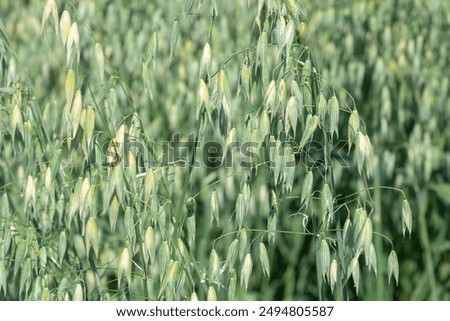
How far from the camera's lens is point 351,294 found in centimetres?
251

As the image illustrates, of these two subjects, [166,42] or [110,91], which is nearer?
[110,91]

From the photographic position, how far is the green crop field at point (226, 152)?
150 cm

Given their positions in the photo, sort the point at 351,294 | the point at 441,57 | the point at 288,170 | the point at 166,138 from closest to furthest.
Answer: the point at 288,170 → the point at 351,294 → the point at 166,138 → the point at 441,57

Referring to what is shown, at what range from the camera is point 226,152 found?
1515mm

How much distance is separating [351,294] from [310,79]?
1.13 metres

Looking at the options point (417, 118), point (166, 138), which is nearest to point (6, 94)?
point (166, 138)

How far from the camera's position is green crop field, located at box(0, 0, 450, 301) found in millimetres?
1505

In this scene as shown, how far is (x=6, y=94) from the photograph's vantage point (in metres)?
1.76

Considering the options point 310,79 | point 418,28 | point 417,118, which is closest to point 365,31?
point 418,28

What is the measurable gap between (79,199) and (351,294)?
48.5 inches

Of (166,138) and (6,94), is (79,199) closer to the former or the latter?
(6,94)
